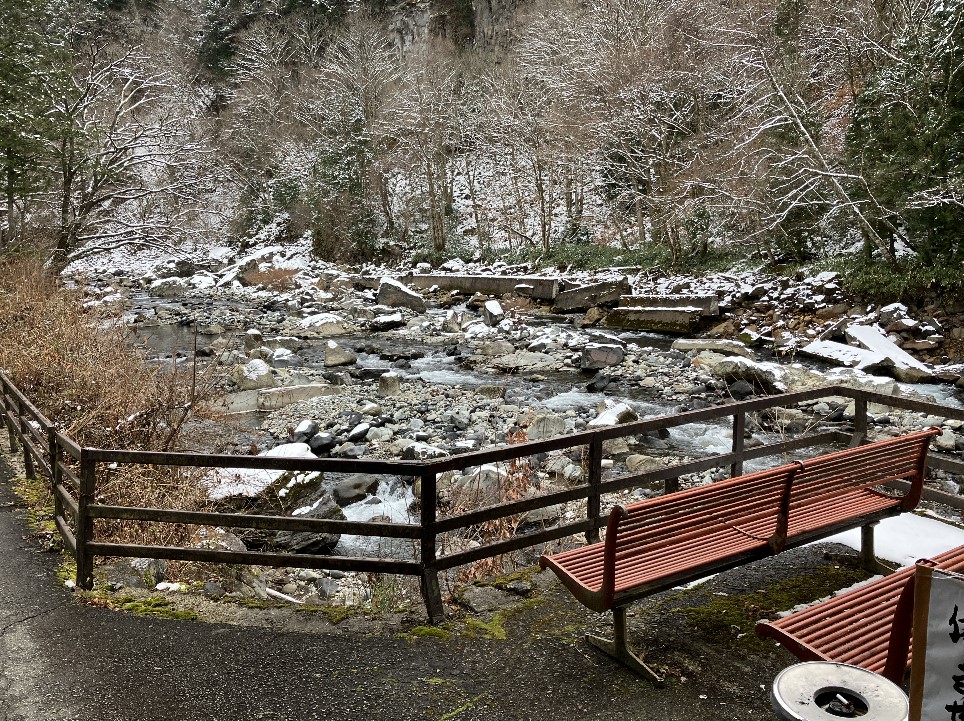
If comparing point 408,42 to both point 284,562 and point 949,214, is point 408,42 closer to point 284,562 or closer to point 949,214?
point 949,214

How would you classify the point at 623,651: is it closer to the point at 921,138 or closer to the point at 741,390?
the point at 741,390

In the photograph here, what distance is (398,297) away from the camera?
94.7 feet

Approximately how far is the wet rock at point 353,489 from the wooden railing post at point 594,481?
4442 mm

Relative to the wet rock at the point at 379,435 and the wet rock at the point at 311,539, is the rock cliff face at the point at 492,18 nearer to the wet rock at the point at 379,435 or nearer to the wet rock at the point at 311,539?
the wet rock at the point at 379,435

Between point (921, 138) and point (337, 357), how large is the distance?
50.6 feet

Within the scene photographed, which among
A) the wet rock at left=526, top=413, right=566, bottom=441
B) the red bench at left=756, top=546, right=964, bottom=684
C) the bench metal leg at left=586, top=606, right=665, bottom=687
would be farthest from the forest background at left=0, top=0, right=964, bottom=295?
A: the bench metal leg at left=586, top=606, right=665, bottom=687

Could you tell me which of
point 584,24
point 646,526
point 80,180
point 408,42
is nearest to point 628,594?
point 646,526

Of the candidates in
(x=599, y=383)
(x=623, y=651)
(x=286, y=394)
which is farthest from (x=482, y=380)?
(x=623, y=651)

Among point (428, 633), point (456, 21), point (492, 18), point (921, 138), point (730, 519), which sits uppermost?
point (456, 21)

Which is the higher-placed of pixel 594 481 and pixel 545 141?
pixel 545 141

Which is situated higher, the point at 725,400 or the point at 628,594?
the point at 628,594

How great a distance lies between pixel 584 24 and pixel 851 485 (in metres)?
36.3

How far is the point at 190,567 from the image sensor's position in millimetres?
6145

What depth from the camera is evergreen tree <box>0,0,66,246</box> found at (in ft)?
67.0
